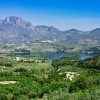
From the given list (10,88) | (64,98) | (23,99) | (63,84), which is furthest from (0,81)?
(64,98)

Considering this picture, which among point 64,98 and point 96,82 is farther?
point 96,82

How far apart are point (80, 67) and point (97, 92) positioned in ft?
283

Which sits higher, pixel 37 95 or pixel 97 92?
pixel 97 92

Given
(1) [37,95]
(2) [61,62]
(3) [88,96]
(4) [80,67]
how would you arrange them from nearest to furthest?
(3) [88,96]
(1) [37,95]
(4) [80,67]
(2) [61,62]

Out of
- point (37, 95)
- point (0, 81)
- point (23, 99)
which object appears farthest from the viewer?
point (0, 81)

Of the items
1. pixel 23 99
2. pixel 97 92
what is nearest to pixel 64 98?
pixel 97 92

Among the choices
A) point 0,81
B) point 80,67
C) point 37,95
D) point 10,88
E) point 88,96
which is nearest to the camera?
point 88,96

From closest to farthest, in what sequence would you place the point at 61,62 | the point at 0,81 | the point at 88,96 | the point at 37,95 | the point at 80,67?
the point at 88,96 < the point at 37,95 < the point at 0,81 < the point at 80,67 < the point at 61,62

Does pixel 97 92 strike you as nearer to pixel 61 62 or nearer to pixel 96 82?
pixel 96 82

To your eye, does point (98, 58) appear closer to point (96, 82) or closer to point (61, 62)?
point (61, 62)

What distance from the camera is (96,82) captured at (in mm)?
78562

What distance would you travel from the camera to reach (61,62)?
160 metres

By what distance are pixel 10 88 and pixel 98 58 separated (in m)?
77.7

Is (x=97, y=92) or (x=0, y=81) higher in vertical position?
(x=97, y=92)
